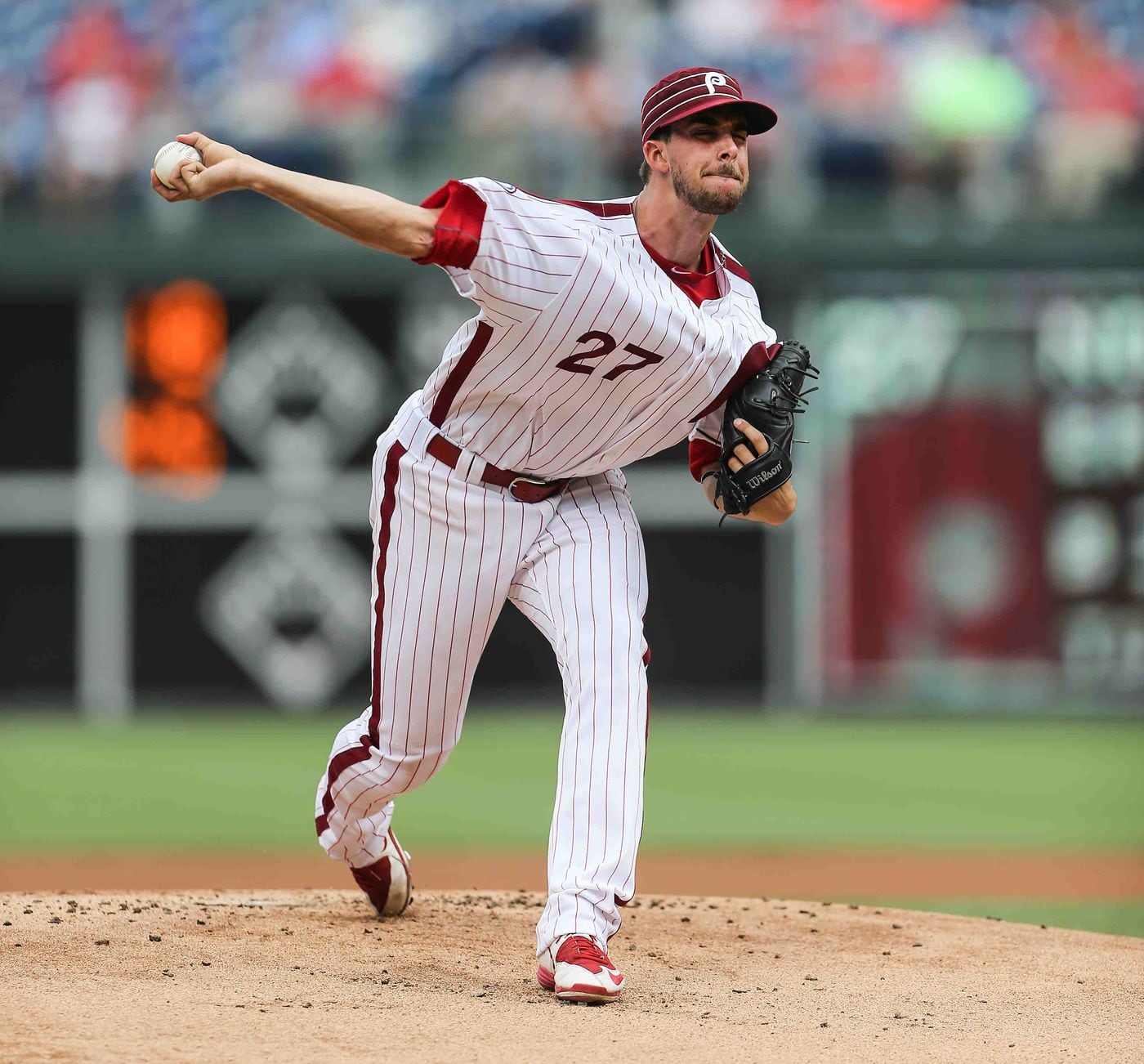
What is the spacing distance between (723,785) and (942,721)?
3614 mm

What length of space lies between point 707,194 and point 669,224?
14 cm

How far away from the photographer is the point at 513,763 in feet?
36.0

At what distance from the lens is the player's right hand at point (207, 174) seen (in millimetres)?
3398

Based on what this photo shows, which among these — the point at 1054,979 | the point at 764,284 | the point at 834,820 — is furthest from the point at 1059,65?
the point at 1054,979

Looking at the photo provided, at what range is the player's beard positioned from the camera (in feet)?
12.2

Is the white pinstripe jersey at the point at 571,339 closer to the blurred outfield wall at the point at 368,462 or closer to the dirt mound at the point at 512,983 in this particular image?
the dirt mound at the point at 512,983

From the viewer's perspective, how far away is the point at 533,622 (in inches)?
156

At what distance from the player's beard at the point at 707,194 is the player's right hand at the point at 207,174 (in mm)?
885

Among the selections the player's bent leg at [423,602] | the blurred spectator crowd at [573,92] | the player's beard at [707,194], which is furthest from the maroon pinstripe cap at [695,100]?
the blurred spectator crowd at [573,92]

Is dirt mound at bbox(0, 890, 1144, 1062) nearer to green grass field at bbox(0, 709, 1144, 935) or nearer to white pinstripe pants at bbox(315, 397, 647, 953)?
white pinstripe pants at bbox(315, 397, 647, 953)

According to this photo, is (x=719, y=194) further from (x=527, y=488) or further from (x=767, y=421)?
(x=527, y=488)

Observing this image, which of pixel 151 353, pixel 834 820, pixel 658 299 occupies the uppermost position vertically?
pixel 151 353

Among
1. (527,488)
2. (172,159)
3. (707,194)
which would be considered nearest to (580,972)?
(527,488)

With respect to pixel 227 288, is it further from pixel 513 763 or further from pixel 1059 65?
pixel 1059 65
